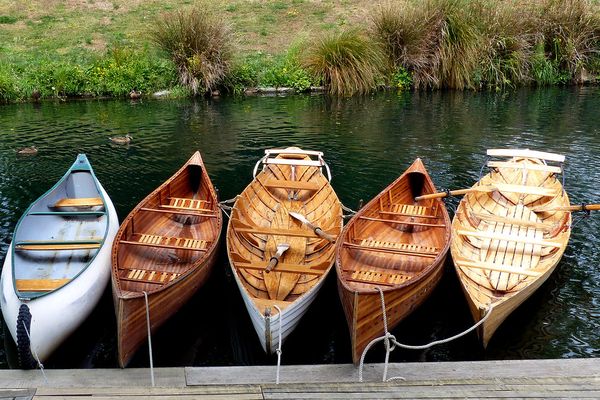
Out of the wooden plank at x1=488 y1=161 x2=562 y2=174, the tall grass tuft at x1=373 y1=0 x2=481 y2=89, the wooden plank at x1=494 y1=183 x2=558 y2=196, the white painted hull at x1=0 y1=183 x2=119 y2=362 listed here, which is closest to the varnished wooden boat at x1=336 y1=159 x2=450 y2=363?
the wooden plank at x1=494 y1=183 x2=558 y2=196

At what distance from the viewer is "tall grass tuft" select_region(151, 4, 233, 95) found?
25.8 metres

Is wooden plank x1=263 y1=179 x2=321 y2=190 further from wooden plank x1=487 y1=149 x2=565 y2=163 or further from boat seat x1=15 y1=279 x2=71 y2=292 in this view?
boat seat x1=15 y1=279 x2=71 y2=292

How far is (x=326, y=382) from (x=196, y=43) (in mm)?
21822

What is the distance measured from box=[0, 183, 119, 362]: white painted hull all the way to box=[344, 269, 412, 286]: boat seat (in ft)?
11.8

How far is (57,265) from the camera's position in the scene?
857 centimetres

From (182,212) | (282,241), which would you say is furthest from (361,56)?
(282,241)

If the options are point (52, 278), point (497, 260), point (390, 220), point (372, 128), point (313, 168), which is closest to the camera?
point (52, 278)

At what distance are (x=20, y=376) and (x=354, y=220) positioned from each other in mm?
5334

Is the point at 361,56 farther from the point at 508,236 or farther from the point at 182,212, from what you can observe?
the point at 508,236

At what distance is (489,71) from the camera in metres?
27.6

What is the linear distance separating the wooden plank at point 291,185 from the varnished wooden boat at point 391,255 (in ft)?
5.16

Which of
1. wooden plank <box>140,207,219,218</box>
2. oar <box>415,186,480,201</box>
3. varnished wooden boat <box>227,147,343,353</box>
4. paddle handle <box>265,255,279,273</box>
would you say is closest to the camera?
varnished wooden boat <box>227,147,343,353</box>

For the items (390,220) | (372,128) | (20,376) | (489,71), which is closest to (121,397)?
(20,376)

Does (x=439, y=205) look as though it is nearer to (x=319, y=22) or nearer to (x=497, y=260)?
(x=497, y=260)
